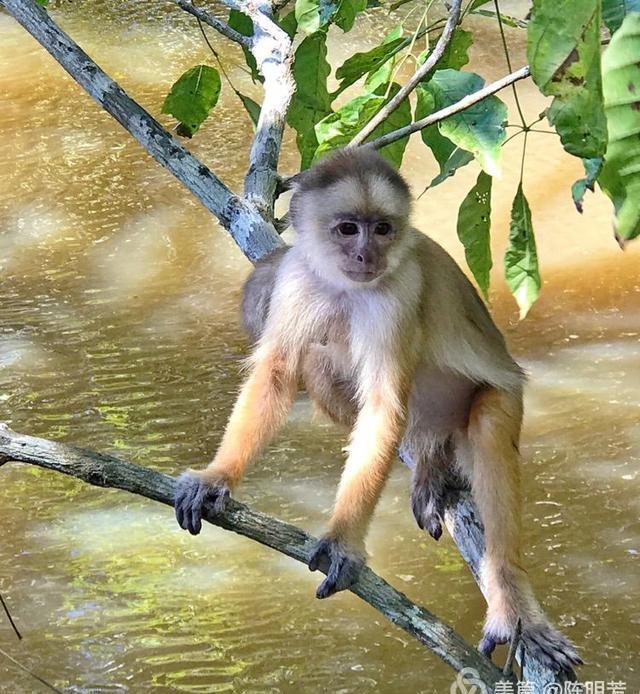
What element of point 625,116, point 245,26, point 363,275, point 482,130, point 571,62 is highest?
point 245,26

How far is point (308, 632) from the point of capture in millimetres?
5098

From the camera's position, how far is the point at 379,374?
3.12m

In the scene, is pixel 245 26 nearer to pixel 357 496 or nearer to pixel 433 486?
pixel 433 486

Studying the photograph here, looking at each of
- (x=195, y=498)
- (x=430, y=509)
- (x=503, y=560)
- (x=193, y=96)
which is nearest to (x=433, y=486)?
(x=430, y=509)

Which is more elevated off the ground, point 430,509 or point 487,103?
point 487,103

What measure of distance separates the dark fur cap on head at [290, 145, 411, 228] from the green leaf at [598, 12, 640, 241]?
6.62 ft

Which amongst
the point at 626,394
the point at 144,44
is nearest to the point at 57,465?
the point at 626,394

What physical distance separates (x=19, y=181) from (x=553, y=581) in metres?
6.23

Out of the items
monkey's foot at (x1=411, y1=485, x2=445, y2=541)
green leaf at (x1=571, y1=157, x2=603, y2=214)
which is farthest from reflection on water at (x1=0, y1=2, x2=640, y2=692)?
green leaf at (x1=571, y1=157, x2=603, y2=214)

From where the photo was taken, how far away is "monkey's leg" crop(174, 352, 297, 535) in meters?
2.97

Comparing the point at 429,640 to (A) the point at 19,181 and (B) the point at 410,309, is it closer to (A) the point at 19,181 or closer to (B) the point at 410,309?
(B) the point at 410,309

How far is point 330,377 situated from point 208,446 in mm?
3112

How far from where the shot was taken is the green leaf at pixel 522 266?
2.45 meters

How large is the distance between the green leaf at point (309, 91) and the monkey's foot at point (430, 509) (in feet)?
3.58
